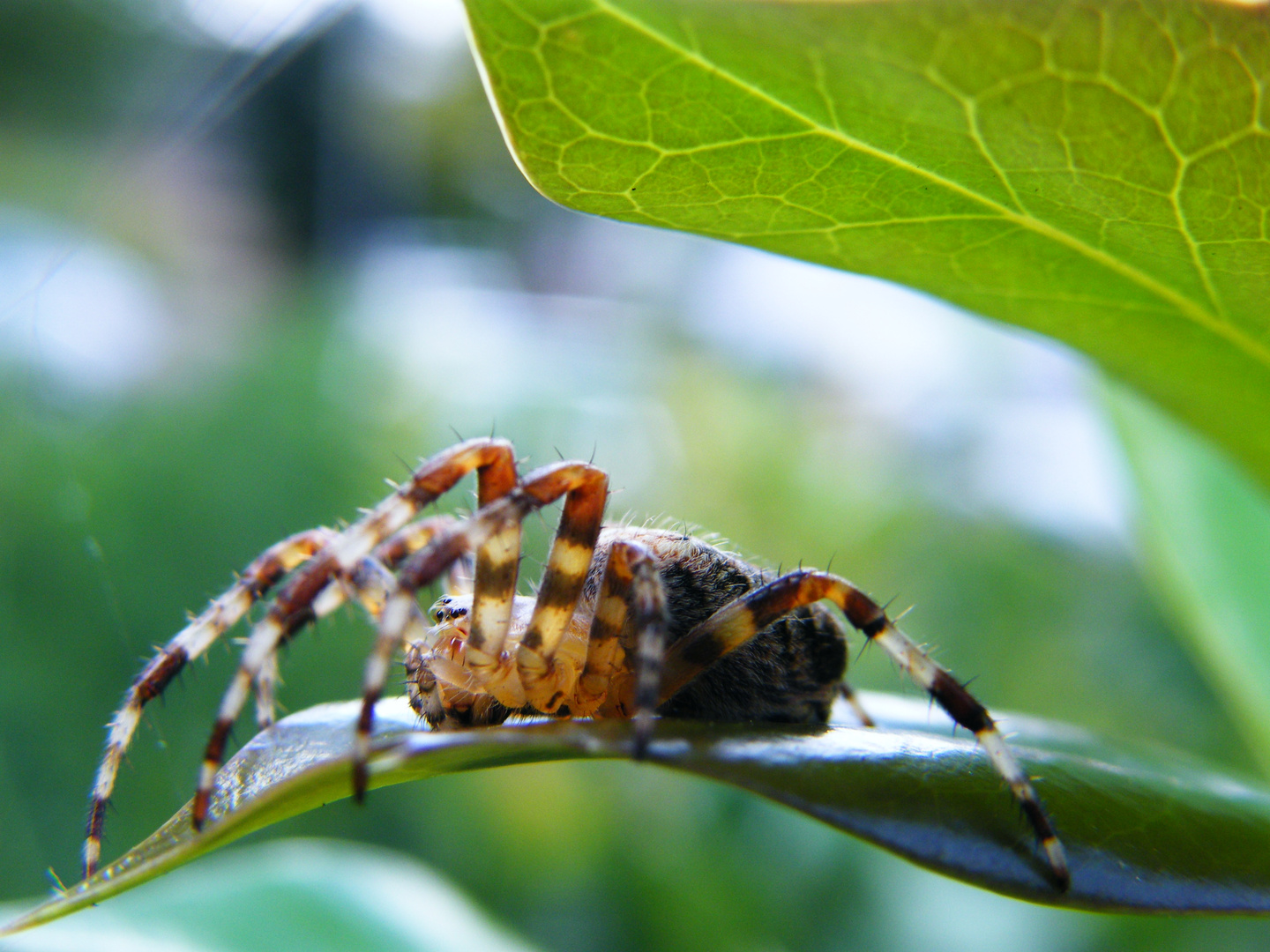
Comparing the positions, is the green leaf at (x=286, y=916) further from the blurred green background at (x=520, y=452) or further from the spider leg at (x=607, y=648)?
the spider leg at (x=607, y=648)

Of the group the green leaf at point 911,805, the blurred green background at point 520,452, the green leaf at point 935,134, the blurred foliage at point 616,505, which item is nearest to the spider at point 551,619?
the green leaf at point 911,805

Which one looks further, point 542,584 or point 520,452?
point 520,452

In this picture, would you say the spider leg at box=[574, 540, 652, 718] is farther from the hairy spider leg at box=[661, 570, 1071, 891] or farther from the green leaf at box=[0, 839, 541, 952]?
the green leaf at box=[0, 839, 541, 952]

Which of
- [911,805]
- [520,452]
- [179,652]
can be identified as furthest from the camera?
[520,452]

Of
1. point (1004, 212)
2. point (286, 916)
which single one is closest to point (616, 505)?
point (286, 916)

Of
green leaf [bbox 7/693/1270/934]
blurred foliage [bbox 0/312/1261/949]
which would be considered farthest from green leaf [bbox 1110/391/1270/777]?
blurred foliage [bbox 0/312/1261/949]

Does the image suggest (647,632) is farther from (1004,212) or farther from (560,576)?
(1004,212)

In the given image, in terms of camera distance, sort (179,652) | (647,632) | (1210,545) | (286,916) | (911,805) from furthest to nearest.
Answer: (286,916) < (1210,545) < (179,652) < (647,632) < (911,805)
